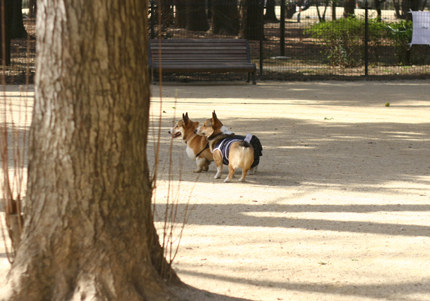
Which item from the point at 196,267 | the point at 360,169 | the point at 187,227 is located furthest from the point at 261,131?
the point at 196,267

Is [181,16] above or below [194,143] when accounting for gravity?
above

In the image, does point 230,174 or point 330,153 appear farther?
point 330,153

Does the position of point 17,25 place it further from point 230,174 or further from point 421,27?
point 230,174

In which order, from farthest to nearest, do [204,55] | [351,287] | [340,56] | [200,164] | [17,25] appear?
[17,25] → [340,56] → [204,55] → [200,164] → [351,287]

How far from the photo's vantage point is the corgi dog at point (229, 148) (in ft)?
21.9

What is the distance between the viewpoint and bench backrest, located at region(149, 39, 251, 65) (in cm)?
1675

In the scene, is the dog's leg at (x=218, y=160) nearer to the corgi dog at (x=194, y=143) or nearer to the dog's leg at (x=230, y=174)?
the dog's leg at (x=230, y=174)

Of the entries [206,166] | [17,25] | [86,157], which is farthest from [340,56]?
[86,157]

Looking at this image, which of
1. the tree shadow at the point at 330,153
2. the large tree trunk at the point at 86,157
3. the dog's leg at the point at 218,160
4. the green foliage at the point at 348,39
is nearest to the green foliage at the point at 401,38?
the green foliage at the point at 348,39

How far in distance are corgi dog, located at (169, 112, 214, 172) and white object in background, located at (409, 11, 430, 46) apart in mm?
13954

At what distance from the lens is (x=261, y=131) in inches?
393

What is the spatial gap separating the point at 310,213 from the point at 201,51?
472 inches

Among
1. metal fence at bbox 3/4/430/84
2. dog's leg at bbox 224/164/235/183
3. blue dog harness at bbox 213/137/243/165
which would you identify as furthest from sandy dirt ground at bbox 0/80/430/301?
metal fence at bbox 3/4/430/84

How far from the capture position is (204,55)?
1689cm
